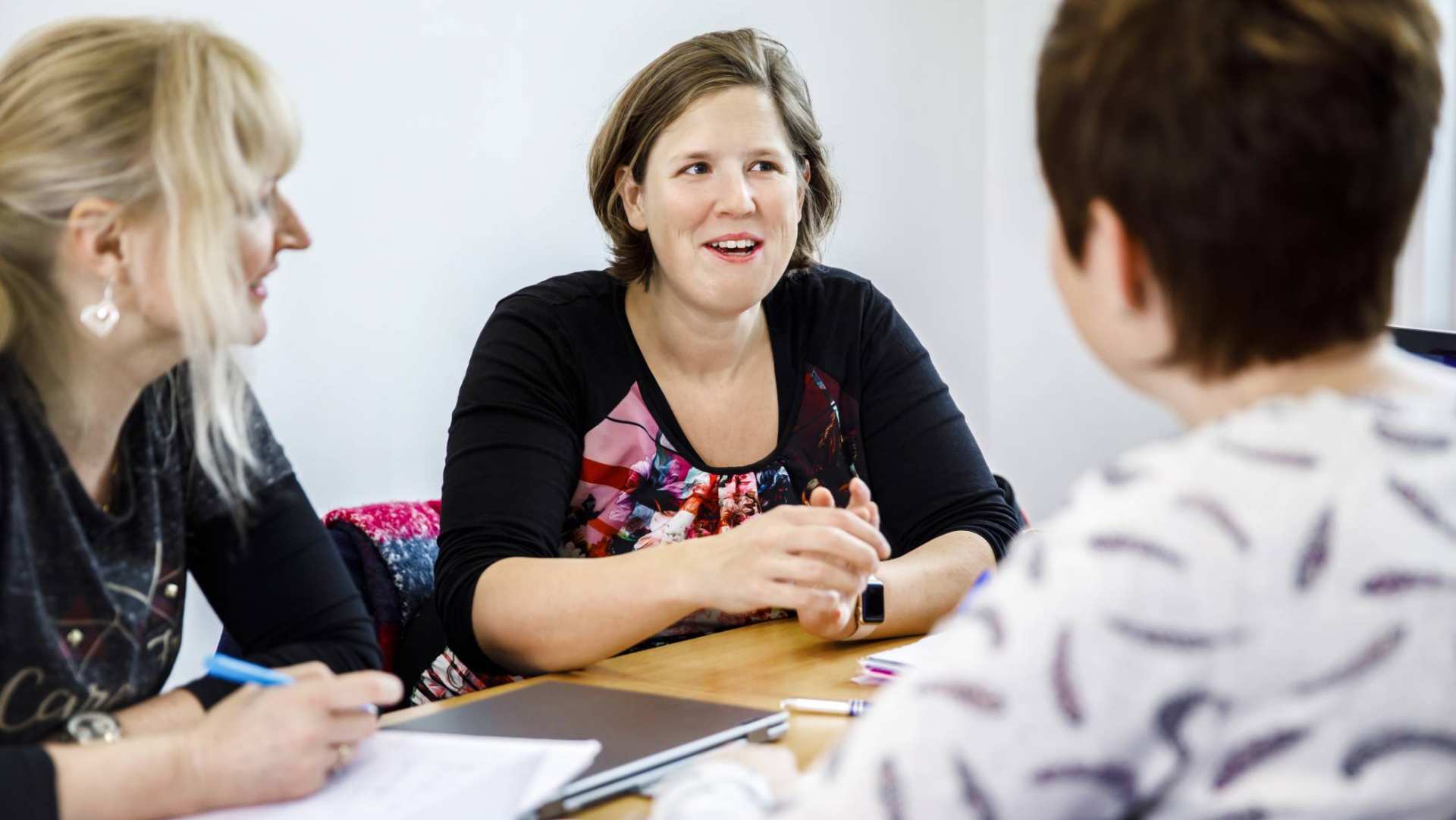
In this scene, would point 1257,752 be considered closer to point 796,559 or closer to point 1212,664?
point 1212,664

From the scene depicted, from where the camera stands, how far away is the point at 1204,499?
2.18ft

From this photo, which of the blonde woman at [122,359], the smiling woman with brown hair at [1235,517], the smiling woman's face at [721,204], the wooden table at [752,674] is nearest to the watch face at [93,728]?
the blonde woman at [122,359]

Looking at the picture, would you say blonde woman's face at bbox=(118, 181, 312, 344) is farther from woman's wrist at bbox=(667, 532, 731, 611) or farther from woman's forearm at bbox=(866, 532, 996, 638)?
woman's forearm at bbox=(866, 532, 996, 638)

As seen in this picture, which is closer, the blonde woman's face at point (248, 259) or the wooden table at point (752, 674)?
the blonde woman's face at point (248, 259)

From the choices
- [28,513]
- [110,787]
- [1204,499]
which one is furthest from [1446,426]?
[28,513]

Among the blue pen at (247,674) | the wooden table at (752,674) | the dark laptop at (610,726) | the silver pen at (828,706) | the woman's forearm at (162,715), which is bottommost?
the wooden table at (752,674)

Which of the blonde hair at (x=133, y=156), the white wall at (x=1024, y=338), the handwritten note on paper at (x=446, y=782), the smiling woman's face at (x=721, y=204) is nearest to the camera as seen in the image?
the handwritten note on paper at (x=446, y=782)

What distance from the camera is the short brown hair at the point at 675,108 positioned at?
183 cm

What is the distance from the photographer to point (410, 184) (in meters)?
2.58

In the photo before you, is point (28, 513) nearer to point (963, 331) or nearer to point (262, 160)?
point (262, 160)

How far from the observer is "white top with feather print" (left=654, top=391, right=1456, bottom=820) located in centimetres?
64

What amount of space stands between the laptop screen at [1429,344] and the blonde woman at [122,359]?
1098mm

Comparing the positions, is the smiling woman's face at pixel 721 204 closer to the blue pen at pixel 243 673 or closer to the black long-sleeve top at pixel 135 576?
the black long-sleeve top at pixel 135 576

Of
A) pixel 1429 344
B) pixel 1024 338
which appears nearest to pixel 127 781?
pixel 1429 344
